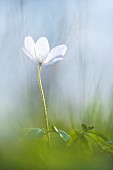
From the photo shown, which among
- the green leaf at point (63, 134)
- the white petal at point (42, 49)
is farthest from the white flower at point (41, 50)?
the green leaf at point (63, 134)

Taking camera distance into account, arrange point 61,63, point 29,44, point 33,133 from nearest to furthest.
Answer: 1. point 33,133
2. point 29,44
3. point 61,63

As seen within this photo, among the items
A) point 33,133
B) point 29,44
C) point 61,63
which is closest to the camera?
point 33,133

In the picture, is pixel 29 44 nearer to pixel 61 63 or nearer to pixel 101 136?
pixel 101 136

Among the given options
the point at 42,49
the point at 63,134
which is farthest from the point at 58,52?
the point at 63,134

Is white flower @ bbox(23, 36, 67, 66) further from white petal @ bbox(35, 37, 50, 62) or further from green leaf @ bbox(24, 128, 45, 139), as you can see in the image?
green leaf @ bbox(24, 128, 45, 139)

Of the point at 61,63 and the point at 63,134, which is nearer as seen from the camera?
the point at 63,134

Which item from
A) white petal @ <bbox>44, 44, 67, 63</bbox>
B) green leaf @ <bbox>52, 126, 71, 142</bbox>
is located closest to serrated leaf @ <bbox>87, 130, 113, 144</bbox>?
green leaf @ <bbox>52, 126, 71, 142</bbox>
